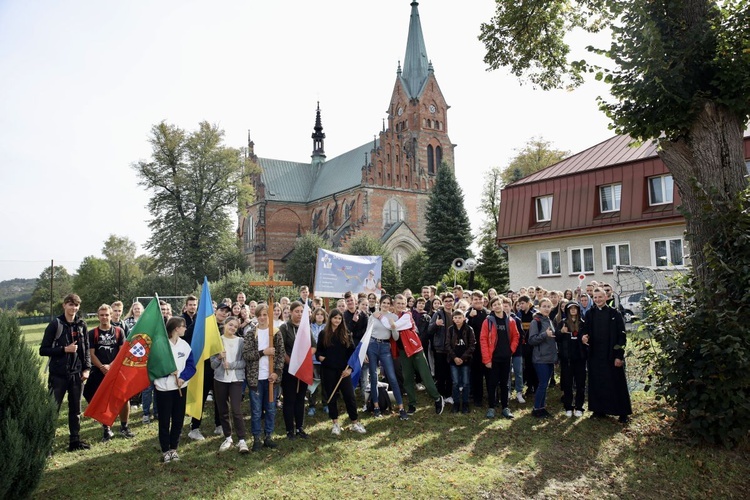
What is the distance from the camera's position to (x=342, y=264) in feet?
49.2

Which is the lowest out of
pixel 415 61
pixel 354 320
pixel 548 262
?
pixel 354 320

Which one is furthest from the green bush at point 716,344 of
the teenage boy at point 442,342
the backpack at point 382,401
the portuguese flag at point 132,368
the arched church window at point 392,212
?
the arched church window at point 392,212

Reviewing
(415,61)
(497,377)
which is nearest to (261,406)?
(497,377)

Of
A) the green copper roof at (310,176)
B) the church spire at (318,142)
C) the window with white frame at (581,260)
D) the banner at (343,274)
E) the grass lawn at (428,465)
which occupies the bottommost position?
the grass lawn at (428,465)

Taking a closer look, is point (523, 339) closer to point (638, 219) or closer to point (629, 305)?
point (629, 305)

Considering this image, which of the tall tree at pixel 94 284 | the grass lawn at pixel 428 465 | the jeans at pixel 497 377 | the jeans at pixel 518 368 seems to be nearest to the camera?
the grass lawn at pixel 428 465

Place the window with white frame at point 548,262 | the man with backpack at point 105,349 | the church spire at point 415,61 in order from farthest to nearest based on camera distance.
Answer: the church spire at point 415,61
the window with white frame at point 548,262
the man with backpack at point 105,349

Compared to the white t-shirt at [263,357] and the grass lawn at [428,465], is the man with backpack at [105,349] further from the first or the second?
the white t-shirt at [263,357]

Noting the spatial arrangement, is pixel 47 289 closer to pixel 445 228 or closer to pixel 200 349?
pixel 445 228

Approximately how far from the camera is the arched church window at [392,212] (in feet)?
189

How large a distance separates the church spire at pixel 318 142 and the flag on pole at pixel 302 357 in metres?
64.4

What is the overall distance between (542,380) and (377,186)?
49.0 m

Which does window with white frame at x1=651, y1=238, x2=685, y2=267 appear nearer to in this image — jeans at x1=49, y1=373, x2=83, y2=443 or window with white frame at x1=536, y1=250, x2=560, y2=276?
window with white frame at x1=536, y1=250, x2=560, y2=276

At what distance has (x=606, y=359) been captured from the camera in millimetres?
9117
